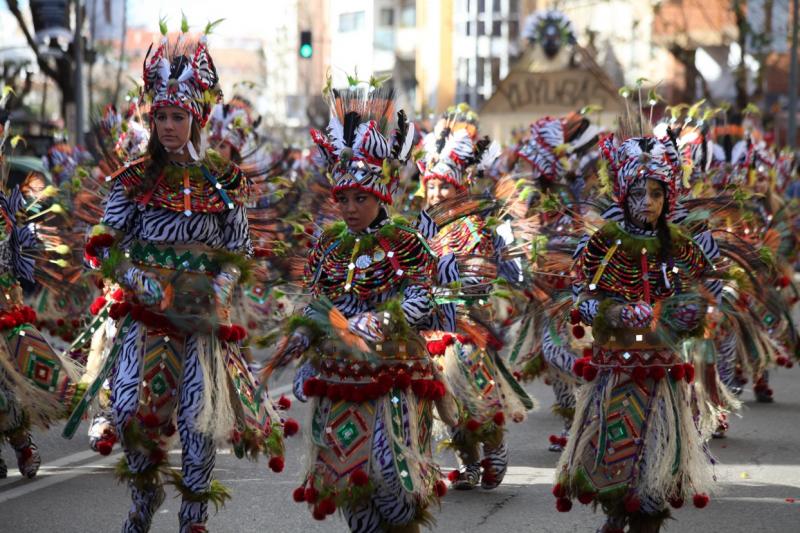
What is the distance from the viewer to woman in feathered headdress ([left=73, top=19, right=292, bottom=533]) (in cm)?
630

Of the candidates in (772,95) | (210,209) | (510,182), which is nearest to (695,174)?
(510,182)

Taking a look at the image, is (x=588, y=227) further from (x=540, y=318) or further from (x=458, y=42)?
(x=458, y=42)

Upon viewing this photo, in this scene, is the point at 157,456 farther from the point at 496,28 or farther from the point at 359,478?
the point at 496,28

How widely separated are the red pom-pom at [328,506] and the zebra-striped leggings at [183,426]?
3.02 ft

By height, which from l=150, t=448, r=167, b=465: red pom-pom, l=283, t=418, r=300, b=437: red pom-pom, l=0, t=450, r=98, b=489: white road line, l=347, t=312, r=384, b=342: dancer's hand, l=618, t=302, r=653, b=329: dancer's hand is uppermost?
l=347, t=312, r=384, b=342: dancer's hand

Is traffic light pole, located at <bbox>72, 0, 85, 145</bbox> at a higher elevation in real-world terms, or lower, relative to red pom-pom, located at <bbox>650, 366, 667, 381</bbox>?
higher

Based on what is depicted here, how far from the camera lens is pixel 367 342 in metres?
5.60

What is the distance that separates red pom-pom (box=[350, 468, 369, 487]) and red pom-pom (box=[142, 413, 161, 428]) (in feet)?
4.01

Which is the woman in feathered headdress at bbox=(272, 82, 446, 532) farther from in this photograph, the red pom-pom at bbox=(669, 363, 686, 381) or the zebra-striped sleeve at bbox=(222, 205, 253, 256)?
the red pom-pom at bbox=(669, 363, 686, 381)

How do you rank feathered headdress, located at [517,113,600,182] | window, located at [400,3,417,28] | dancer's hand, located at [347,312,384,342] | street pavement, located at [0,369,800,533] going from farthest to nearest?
window, located at [400,3,417,28] < feathered headdress, located at [517,113,600,182] < street pavement, located at [0,369,800,533] < dancer's hand, located at [347,312,384,342]

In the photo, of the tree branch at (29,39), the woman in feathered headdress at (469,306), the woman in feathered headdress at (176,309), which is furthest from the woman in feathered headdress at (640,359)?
the tree branch at (29,39)

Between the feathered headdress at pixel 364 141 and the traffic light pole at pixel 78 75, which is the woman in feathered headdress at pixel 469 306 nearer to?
the feathered headdress at pixel 364 141

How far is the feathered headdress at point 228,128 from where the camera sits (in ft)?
37.3

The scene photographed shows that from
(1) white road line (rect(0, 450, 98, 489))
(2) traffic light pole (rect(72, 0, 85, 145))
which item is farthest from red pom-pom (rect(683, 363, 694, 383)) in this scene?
(2) traffic light pole (rect(72, 0, 85, 145))
